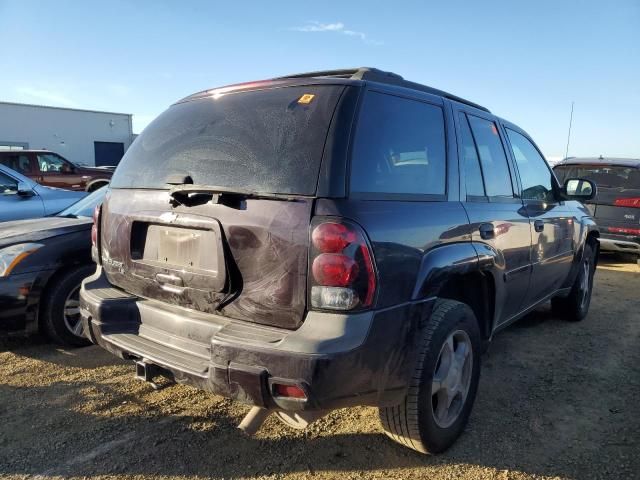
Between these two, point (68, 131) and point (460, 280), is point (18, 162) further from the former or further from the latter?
point (68, 131)

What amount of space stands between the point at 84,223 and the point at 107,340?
81.1 inches

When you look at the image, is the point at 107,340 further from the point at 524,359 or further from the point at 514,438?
the point at 524,359

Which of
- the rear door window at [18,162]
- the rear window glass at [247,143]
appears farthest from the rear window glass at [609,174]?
the rear door window at [18,162]

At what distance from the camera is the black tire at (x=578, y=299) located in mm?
5141

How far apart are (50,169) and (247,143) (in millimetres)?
12621

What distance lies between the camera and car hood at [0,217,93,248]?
4.11 metres

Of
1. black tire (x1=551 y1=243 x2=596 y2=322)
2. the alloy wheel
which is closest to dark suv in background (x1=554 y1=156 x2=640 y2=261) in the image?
black tire (x1=551 y1=243 x2=596 y2=322)

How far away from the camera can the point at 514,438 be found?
295 cm

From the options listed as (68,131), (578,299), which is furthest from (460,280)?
(68,131)

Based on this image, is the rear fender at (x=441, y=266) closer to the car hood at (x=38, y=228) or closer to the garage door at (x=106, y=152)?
the car hood at (x=38, y=228)

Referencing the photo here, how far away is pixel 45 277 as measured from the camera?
13.2ft

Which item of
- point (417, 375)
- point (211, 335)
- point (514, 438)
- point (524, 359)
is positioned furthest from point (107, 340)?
point (524, 359)

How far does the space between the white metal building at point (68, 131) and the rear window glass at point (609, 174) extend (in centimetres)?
3085

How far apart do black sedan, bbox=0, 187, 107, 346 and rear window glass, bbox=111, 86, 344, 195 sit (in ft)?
5.06
